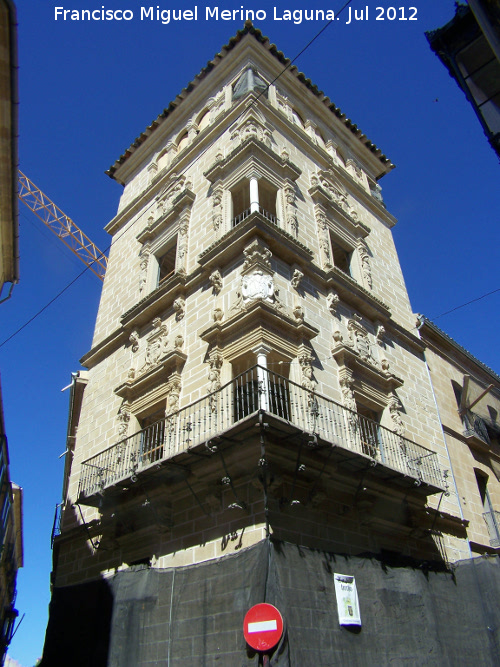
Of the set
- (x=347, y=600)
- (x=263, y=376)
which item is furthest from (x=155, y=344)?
(x=347, y=600)

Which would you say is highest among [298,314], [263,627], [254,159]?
[254,159]

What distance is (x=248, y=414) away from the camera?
9.63m

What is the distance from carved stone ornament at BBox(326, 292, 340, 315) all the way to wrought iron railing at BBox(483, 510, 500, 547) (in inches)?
281

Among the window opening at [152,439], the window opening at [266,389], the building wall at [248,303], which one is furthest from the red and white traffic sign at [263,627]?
the window opening at [152,439]

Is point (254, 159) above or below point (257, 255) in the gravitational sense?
above

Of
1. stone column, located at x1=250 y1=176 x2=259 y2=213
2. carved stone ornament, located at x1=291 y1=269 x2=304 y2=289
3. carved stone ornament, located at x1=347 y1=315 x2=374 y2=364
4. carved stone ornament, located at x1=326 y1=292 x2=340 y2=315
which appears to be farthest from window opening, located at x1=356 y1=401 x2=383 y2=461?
stone column, located at x1=250 y1=176 x2=259 y2=213

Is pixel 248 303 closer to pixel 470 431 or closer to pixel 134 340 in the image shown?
pixel 134 340

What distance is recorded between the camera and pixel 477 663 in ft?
28.9

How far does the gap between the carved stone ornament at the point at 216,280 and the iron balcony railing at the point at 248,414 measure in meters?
2.33

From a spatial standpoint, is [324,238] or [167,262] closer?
[324,238]

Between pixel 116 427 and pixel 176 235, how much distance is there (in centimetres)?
611

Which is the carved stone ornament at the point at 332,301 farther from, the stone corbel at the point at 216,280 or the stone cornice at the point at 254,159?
the stone cornice at the point at 254,159

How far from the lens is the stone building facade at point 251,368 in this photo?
8.67 m

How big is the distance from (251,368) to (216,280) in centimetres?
418
